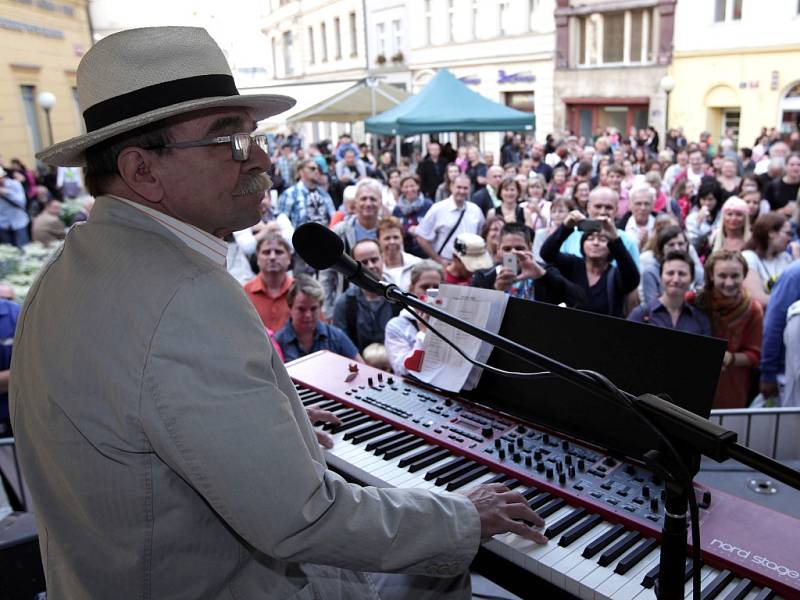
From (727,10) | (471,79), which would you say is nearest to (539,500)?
(727,10)

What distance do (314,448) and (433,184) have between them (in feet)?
35.5

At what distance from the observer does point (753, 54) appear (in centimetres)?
1955

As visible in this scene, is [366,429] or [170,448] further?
[366,429]

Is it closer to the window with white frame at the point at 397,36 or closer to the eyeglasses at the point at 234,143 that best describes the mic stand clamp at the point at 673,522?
the eyeglasses at the point at 234,143

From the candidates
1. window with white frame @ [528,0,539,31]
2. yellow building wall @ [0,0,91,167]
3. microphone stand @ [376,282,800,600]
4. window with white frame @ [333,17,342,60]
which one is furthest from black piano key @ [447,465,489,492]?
window with white frame @ [333,17,342,60]

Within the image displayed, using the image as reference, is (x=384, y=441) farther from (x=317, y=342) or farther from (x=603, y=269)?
(x=603, y=269)

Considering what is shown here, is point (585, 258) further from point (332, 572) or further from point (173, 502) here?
point (173, 502)

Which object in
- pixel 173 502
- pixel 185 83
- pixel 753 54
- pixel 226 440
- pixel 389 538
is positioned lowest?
pixel 389 538

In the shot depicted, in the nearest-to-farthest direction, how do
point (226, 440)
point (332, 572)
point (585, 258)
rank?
point (226, 440)
point (332, 572)
point (585, 258)

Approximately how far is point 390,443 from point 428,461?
16cm

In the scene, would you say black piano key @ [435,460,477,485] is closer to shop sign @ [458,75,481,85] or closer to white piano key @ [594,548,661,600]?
white piano key @ [594,548,661,600]

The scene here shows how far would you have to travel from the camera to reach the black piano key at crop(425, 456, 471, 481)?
1.96 meters

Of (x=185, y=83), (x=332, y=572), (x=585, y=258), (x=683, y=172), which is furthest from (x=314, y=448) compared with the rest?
(x=683, y=172)

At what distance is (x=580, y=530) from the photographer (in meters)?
1.68
